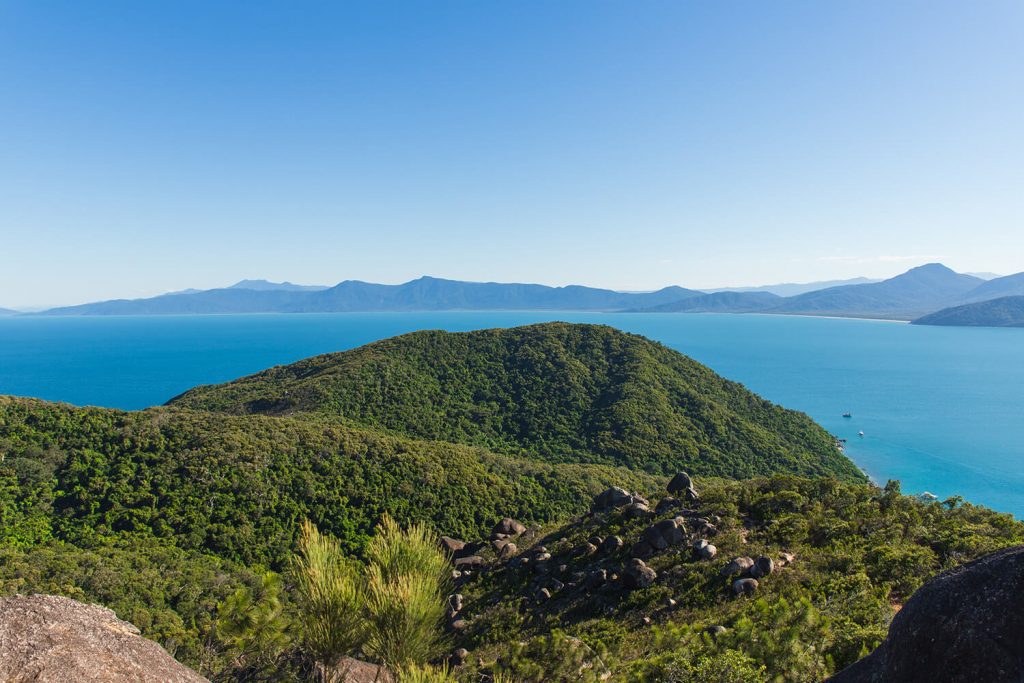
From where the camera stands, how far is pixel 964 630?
5.57 m

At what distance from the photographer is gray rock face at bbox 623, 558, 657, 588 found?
770 inches

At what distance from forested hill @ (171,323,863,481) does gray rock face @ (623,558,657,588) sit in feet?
165

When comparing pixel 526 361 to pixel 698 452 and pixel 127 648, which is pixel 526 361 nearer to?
pixel 698 452

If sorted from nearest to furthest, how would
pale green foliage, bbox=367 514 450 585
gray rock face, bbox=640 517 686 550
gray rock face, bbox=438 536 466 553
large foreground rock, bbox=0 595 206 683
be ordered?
large foreground rock, bbox=0 595 206 683, pale green foliage, bbox=367 514 450 585, gray rock face, bbox=640 517 686 550, gray rock face, bbox=438 536 466 553

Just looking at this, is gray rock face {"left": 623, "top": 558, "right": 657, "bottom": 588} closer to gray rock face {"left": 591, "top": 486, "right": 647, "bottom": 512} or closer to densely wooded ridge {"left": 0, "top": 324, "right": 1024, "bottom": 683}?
densely wooded ridge {"left": 0, "top": 324, "right": 1024, "bottom": 683}

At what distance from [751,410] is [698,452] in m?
25.3

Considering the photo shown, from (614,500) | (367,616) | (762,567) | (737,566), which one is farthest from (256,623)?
(614,500)

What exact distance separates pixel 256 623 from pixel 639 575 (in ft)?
48.4

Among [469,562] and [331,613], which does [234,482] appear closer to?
[469,562]

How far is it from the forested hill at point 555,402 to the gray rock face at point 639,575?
1976 inches

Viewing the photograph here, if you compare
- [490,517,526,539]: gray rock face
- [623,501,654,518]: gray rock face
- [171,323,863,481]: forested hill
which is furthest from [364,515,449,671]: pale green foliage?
[171,323,863,481]: forested hill

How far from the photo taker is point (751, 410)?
89688 millimetres

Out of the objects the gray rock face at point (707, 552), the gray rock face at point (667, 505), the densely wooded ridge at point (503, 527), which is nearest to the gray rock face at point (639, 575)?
the densely wooded ridge at point (503, 527)

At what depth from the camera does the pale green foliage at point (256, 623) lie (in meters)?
13.9
